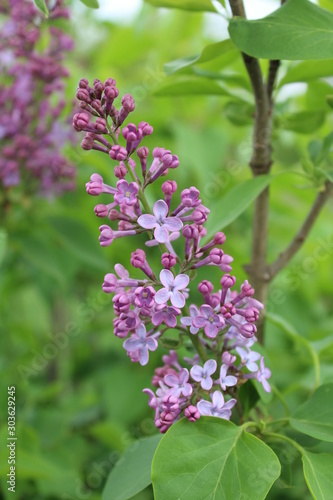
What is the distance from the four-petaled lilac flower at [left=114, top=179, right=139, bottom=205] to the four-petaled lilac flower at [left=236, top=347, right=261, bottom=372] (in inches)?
8.1

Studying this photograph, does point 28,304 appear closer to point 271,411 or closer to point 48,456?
point 48,456

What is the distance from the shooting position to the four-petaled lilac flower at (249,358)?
2.29 ft

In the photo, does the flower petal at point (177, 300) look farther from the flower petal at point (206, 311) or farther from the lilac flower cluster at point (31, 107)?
the lilac flower cluster at point (31, 107)

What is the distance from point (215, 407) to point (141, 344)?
10cm

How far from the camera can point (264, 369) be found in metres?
0.72

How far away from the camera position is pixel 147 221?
622 mm

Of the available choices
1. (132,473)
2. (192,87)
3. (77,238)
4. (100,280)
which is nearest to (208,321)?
(132,473)

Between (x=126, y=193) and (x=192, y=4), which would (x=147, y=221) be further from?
(x=192, y=4)

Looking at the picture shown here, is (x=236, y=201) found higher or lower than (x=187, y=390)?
higher

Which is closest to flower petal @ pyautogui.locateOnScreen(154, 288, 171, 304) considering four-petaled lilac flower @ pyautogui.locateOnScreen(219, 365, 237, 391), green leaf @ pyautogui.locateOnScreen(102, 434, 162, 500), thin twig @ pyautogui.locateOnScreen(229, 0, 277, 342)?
four-petaled lilac flower @ pyautogui.locateOnScreen(219, 365, 237, 391)

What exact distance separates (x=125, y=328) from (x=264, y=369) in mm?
178

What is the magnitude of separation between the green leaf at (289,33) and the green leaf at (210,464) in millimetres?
395

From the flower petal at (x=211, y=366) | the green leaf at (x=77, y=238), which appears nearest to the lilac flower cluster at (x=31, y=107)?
the green leaf at (x=77, y=238)

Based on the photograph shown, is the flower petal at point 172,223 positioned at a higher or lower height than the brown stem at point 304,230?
Answer: higher
